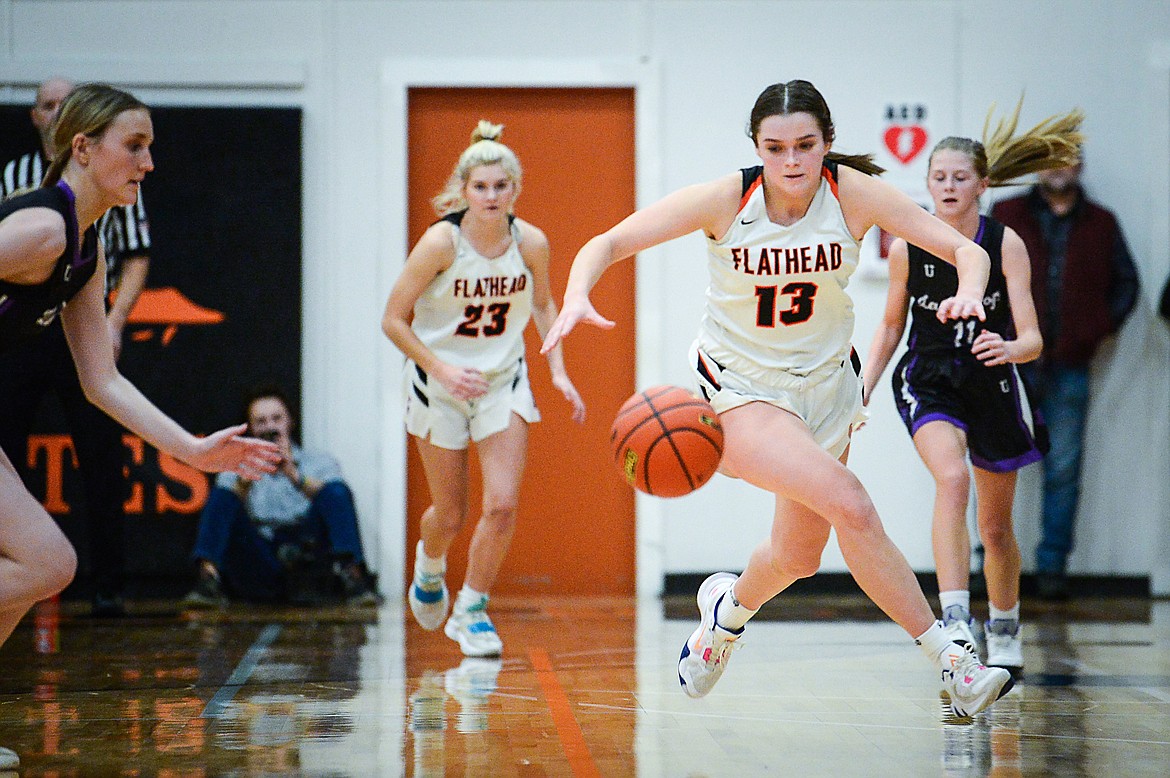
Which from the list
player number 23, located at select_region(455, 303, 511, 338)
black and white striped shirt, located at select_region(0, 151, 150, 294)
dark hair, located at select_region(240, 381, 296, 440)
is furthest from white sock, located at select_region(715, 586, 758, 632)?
dark hair, located at select_region(240, 381, 296, 440)

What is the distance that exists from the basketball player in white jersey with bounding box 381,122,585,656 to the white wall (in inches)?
91.9

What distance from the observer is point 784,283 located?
12.3 ft

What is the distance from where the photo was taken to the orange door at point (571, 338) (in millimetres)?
7809

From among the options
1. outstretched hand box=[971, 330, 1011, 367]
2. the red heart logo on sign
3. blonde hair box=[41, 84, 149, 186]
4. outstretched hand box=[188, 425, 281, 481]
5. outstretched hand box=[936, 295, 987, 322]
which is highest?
the red heart logo on sign

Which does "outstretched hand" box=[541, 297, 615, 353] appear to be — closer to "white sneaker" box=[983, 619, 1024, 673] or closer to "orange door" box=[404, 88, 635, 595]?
"white sneaker" box=[983, 619, 1024, 673]

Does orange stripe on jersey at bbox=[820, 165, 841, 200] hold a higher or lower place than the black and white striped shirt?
lower

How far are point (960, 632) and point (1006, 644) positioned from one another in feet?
2.70


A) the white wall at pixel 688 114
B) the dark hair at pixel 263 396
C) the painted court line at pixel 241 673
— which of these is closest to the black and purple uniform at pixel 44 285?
the painted court line at pixel 241 673

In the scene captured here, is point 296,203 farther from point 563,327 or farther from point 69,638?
point 563,327

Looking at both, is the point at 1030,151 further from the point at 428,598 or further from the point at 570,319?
the point at 428,598

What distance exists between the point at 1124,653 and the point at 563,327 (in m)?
3.30

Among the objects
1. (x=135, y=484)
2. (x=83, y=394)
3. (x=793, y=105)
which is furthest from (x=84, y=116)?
(x=135, y=484)

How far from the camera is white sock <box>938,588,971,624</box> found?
4.44m

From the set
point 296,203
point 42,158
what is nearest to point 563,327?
point 42,158
